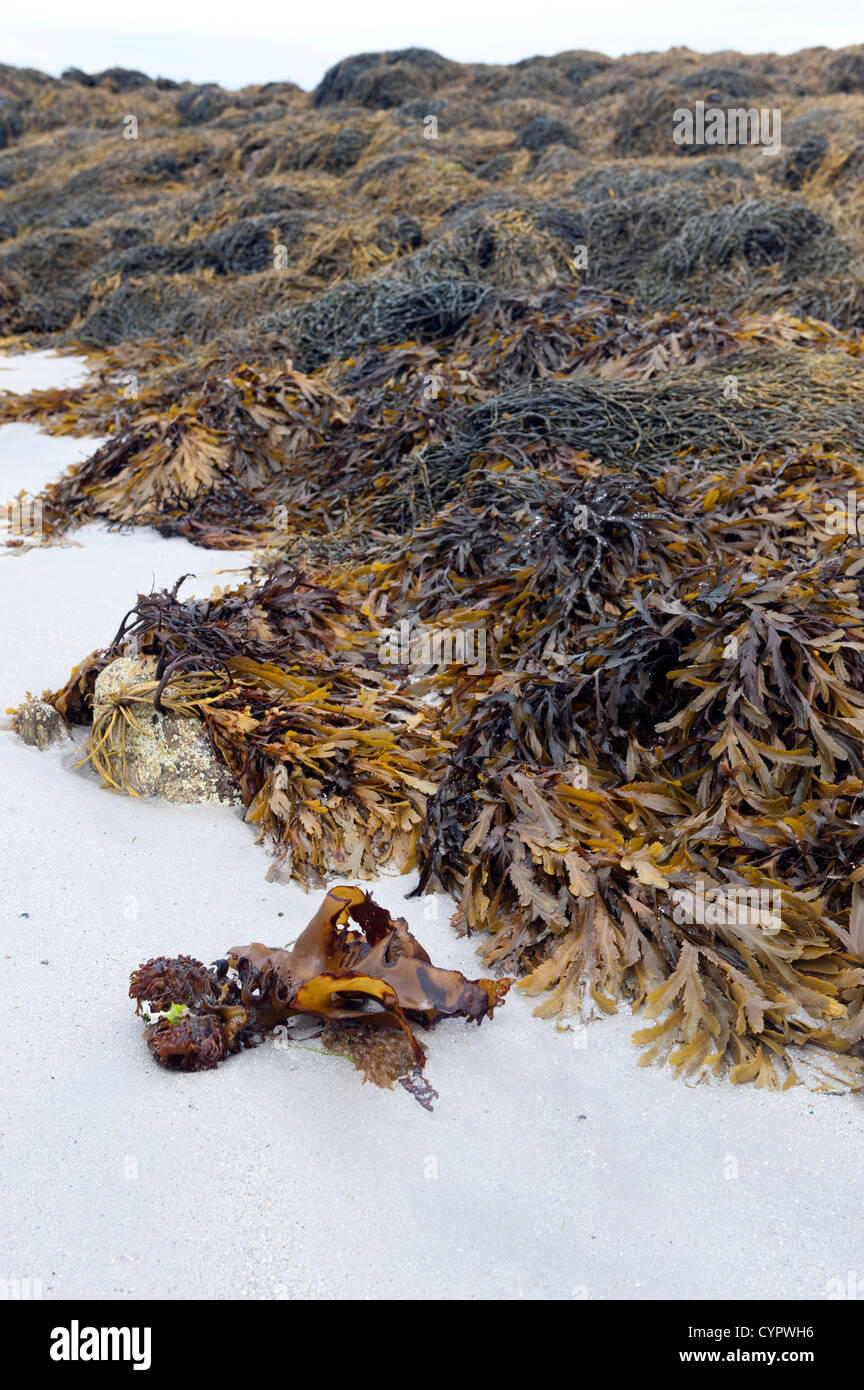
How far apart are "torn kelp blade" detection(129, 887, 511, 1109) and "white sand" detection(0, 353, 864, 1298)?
0.05 meters

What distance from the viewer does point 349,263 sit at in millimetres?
7633

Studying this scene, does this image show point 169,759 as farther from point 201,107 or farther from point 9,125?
point 9,125

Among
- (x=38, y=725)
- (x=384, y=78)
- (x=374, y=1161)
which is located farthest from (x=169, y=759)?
(x=384, y=78)

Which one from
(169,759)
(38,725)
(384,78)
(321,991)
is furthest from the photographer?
(384,78)

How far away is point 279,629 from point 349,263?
18.8 feet

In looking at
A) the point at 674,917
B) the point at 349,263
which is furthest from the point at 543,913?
the point at 349,263

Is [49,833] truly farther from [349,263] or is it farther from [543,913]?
[349,263]

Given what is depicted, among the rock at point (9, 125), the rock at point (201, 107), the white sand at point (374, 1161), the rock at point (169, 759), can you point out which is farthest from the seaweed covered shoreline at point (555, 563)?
the rock at point (9, 125)

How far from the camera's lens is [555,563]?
Result: 2828 mm

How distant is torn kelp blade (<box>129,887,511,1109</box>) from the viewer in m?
1.62

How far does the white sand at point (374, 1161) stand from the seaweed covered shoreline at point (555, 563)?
15cm

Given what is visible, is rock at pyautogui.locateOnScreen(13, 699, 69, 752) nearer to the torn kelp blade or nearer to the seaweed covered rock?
the torn kelp blade

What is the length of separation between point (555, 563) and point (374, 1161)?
5.90ft

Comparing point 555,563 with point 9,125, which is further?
point 9,125
